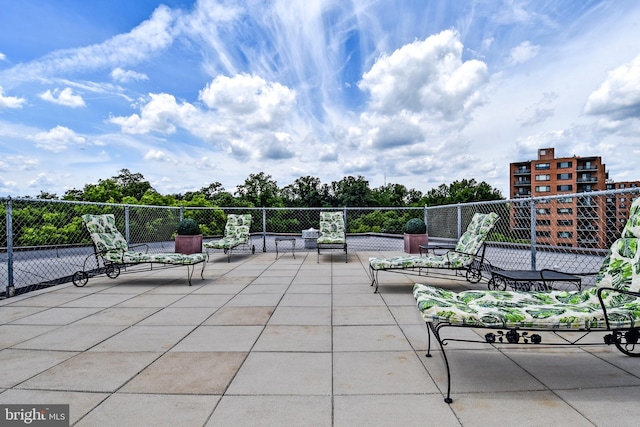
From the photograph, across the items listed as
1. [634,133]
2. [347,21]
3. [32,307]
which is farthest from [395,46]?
[634,133]

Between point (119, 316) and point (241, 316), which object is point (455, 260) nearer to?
point (241, 316)

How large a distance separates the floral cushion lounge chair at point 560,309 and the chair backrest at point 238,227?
6642 millimetres

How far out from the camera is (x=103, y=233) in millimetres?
5449

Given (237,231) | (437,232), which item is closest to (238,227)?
(237,231)

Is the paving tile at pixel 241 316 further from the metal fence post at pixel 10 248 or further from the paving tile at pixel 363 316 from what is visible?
the metal fence post at pixel 10 248

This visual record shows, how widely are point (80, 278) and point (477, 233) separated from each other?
6.04 metres

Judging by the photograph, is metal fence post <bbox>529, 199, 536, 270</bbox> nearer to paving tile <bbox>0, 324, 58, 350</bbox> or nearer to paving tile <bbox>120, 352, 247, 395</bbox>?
paving tile <bbox>120, 352, 247, 395</bbox>

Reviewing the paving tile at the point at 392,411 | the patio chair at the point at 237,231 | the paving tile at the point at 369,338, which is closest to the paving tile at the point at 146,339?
the paving tile at the point at 369,338

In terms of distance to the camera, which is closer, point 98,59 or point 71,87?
point 98,59

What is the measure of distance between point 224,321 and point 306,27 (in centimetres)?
822

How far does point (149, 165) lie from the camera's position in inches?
553

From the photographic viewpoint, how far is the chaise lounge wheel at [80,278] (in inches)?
204

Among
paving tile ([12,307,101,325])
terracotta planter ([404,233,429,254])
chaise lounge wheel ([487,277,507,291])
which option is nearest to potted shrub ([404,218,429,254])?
terracotta planter ([404,233,429,254])

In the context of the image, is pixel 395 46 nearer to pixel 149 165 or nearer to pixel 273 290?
pixel 273 290
